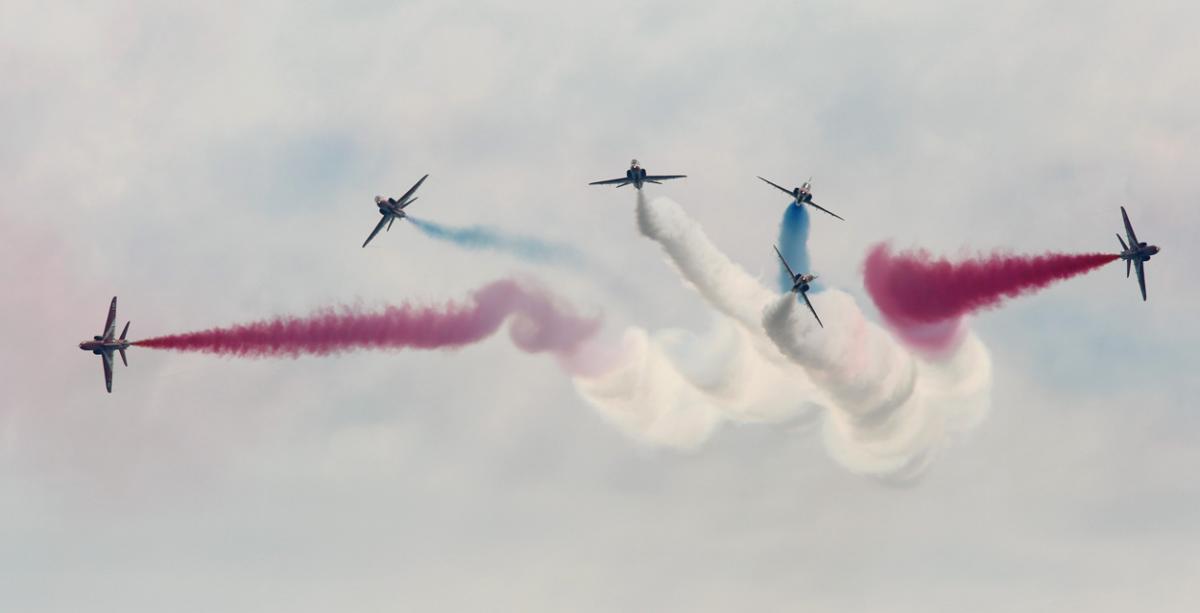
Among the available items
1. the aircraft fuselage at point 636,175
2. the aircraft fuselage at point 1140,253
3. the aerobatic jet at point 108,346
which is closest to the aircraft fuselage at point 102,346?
the aerobatic jet at point 108,346

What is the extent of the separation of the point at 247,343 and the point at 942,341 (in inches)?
1874

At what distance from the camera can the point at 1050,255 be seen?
17675 cm

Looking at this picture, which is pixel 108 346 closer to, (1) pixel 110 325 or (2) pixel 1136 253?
(1) pixel 110 325

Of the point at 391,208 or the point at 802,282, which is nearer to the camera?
the point at 802,282

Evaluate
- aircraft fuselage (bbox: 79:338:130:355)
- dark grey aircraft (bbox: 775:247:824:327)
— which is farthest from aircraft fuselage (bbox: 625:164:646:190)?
aircraft fuselage (bbox: 79:338:130:355)

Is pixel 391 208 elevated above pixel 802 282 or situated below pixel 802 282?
above

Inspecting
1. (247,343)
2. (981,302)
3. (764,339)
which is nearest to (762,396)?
(764,339)

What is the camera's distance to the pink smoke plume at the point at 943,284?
17788 centimetres

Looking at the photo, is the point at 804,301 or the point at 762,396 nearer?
the point at 804,301

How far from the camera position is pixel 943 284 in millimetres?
179375

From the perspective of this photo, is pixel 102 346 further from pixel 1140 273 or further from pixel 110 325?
pixel 1140 273

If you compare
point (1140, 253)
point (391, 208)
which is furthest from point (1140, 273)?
point (391, 208)

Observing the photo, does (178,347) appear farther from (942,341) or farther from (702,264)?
(942,341)

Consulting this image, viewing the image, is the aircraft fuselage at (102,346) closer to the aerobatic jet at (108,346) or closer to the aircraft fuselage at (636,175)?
the aerobatic jet at (108,346)
